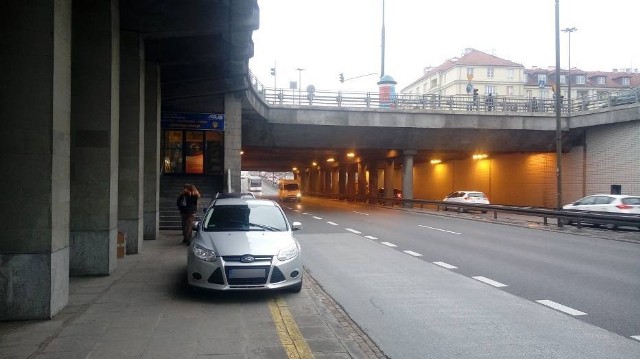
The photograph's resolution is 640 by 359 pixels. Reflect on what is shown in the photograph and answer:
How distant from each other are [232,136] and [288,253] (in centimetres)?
1952

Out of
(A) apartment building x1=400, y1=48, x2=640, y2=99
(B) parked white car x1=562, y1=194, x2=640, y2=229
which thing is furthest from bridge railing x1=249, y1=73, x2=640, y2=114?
(A) apartment building x1=400, y1=48, x2=640, y2=99

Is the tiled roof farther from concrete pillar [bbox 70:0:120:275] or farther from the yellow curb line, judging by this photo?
the yellow curb line

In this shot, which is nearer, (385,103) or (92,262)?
(92,262)

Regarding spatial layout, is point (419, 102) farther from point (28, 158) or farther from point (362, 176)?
point (28, 158)

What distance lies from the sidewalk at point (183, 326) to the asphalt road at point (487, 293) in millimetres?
575

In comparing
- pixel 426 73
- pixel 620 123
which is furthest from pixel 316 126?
pixel 426 73

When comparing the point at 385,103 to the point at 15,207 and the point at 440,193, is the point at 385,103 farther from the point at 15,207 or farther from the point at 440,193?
the point at 15,207

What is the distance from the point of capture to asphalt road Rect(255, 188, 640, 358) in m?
6.25

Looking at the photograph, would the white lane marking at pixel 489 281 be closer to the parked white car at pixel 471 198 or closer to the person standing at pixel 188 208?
the person standing at pixel 188 208

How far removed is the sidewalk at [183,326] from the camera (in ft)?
18.8

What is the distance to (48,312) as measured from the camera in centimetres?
703

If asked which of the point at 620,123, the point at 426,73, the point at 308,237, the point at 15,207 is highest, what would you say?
the point at 426,73

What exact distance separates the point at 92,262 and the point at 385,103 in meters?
27.4

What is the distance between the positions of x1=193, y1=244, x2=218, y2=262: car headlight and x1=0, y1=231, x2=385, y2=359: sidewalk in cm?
65
